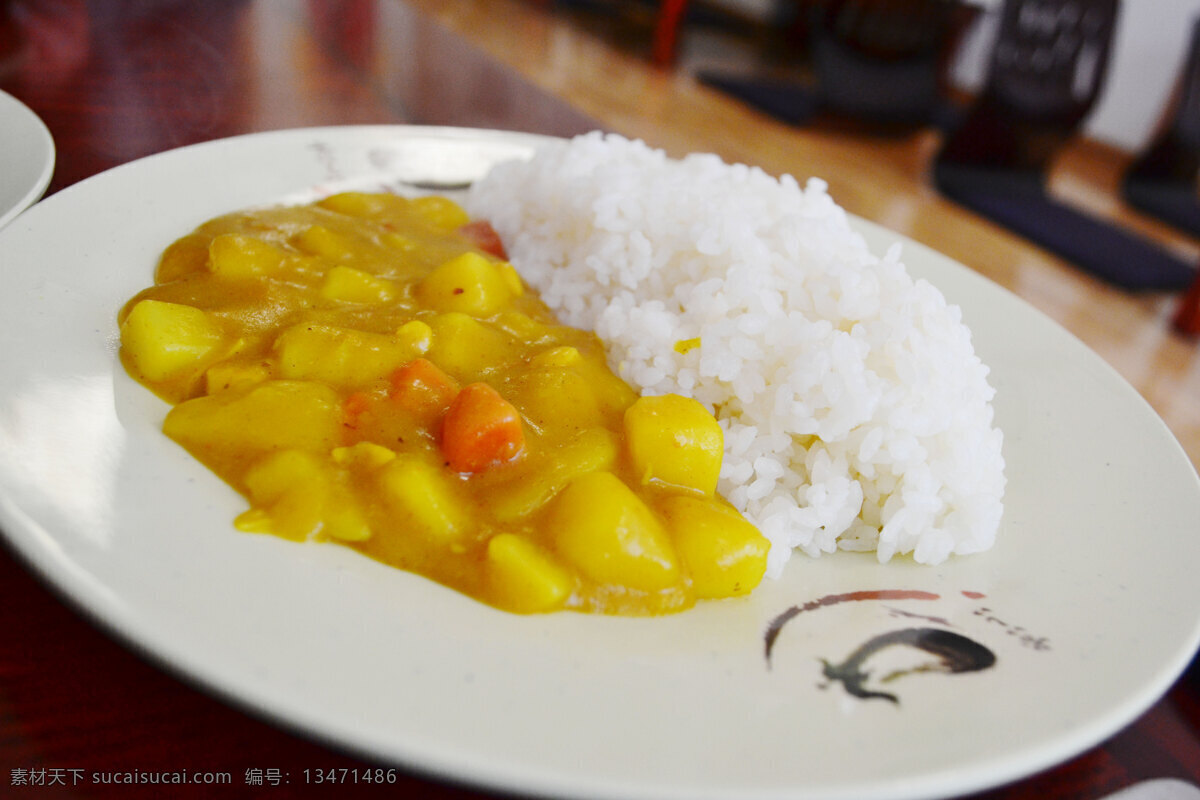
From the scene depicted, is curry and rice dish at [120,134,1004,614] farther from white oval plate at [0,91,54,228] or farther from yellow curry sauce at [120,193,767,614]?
white oval plate at [0,91,54,228]

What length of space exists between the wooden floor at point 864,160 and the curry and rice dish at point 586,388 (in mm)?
1263

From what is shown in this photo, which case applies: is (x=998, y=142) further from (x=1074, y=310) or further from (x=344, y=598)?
(x=344, y=598)

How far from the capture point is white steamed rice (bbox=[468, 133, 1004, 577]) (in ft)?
4.44

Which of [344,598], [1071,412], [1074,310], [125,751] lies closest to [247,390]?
[344,598]

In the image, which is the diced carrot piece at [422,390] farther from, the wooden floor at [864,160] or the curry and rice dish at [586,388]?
the wooden floor at [864,160]

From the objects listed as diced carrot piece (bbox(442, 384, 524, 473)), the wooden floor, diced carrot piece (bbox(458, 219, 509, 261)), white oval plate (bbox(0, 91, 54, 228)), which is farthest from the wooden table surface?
diced carrot piece (bbox(458, 219, 509, 261))

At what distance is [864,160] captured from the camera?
640 cm

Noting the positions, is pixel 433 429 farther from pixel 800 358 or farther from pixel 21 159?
pixel 21 159

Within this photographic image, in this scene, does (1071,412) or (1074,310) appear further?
(1074,310)

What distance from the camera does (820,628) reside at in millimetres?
1079

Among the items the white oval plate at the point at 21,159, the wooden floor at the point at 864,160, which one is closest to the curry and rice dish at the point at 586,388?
the white oval plate at the point at 21,159

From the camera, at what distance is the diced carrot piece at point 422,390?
1213mm

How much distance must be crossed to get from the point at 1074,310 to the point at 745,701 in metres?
4.27

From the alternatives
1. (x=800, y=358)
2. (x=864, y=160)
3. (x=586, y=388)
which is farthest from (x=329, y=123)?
(x=864, y=160)
